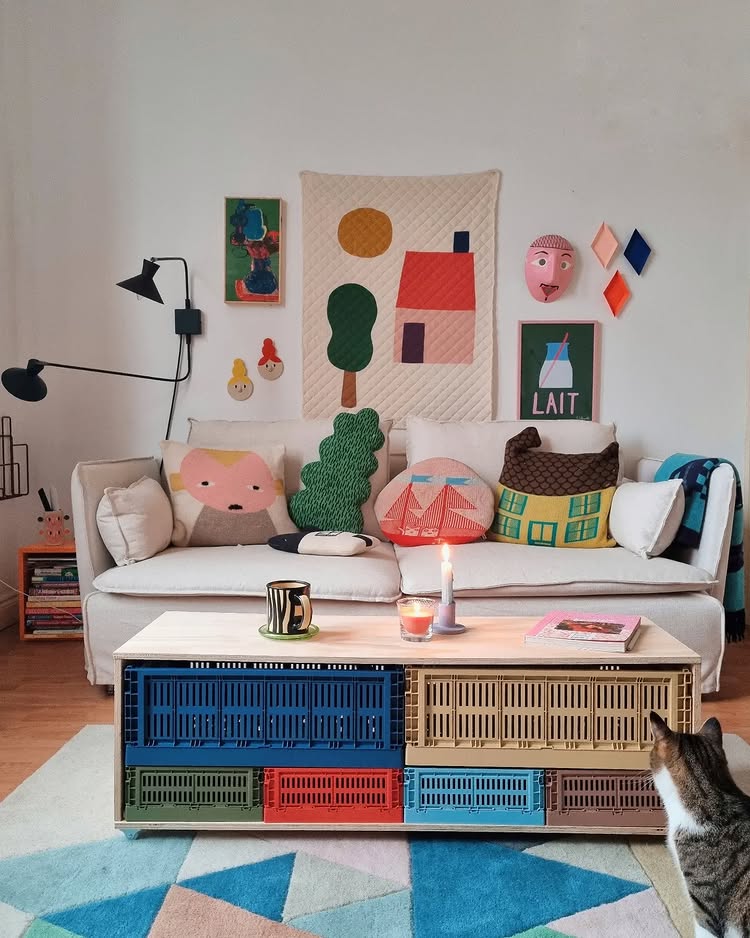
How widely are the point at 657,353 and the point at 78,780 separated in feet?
9.14

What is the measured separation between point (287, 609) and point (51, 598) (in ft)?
6.01

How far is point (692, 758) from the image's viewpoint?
1321 mm

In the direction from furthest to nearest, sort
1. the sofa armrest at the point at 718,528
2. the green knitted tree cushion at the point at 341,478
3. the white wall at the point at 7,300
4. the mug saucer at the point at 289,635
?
the white wall at the point at 7,300
the green knitted tree cushion at the point at 341,478
the sofa armrest at the point at 718,528
the mug saucer at the point at 289,635

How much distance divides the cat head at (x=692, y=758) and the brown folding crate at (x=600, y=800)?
35 centimetres

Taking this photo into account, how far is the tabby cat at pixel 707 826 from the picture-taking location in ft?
4.02

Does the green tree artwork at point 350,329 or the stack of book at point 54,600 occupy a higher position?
the green tree artwork at point 350,329

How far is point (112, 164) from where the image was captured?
357cm

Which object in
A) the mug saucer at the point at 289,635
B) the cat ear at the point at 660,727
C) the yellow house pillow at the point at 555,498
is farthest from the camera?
the yellow house pillow at the point at 555,498

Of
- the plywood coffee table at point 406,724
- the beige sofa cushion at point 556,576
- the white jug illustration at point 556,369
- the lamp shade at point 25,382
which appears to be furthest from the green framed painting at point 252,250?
the plywood coffee table at point 406,724

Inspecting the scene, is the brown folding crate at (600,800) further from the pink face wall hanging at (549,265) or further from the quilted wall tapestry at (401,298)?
the pink face wall hanging at (549,265)

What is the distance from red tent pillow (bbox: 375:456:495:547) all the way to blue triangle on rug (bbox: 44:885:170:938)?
170 centimetres

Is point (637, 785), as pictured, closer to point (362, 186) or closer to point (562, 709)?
point (562, 709)

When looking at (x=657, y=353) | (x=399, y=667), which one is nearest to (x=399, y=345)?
(x=657, y=353)

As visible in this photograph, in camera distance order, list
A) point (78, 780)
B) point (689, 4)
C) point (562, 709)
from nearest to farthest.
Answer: point (562, 709) < point (78, 780) < point (689, 4)
